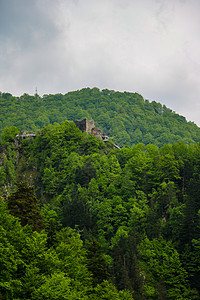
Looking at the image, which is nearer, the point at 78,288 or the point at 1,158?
the point at 78,288

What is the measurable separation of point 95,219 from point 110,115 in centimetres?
9169

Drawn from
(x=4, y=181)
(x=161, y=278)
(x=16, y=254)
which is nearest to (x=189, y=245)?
(x=161, y=278)

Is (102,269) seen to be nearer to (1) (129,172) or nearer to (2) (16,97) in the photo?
(1) (129,172)

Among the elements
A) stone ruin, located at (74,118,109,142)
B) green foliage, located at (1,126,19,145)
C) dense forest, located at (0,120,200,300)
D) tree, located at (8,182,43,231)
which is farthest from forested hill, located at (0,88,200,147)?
tree, located at (8,182,43,231)

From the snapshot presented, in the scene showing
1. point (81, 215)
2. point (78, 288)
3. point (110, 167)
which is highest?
point (110, 167)

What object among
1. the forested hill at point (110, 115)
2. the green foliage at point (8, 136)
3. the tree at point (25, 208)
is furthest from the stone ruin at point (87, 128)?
the tree at point (25, 208)

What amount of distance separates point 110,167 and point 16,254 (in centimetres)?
3660

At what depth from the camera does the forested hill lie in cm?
12600

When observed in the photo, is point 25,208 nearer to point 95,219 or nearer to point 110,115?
point 95,219

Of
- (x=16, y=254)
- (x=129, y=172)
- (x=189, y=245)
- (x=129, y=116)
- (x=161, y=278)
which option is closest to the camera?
(x=16, y=254)

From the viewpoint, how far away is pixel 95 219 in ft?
180

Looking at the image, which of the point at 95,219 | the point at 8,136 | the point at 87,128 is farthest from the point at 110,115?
the point at 95,219

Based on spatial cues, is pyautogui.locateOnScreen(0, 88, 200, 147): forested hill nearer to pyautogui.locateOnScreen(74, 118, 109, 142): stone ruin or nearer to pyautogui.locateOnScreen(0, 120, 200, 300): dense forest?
pyautogui.locateOnScreen(74, 118, 109, 142): stone ruin

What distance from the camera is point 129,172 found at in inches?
2393
